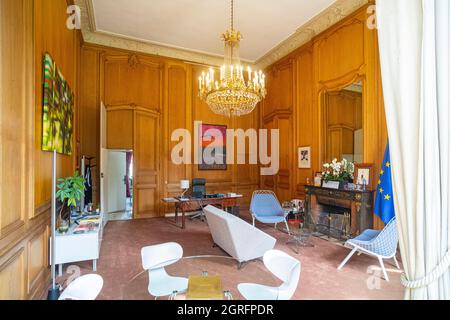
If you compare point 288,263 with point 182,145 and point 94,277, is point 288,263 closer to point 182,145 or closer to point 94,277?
point 94,277

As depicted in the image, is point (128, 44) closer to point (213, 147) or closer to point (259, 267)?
point (213, 147)

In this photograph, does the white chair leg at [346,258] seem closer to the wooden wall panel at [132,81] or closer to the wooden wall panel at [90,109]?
the wooden wall panel at [90,109]

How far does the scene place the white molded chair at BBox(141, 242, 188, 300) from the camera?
1.89 metres

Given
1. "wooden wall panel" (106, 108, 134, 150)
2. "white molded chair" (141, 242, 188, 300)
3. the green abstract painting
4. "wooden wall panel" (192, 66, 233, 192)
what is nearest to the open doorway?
"wooden wall panel" (106, 108, 134, 150)

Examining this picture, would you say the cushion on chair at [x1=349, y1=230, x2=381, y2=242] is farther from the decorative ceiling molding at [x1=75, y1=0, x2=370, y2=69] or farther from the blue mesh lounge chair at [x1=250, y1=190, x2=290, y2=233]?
the decorative ceiling molding at [x1=75, y1=0, x2=370, y2=69]

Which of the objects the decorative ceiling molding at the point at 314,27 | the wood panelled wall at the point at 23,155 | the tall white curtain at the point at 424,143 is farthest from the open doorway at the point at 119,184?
the tall white curtain at the point at 424,143

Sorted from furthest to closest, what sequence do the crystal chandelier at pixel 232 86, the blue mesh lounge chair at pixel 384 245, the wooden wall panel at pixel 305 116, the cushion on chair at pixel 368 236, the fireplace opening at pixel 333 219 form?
the wooden wall panel at pixel 305 116
the fireplace opening at pixel 333 219
the crystal chandelier at pixel 232 86
the cushion on chair at pixel 368 236
the blue mesh lounge chair at pixel 384 245

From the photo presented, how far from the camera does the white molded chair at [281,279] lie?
160 centimetres

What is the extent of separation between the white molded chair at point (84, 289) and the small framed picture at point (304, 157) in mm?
Result: 5099

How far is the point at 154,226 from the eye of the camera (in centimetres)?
544

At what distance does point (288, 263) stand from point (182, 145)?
17.9 feet

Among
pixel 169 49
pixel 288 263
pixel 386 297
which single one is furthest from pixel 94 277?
pixel 169 49
